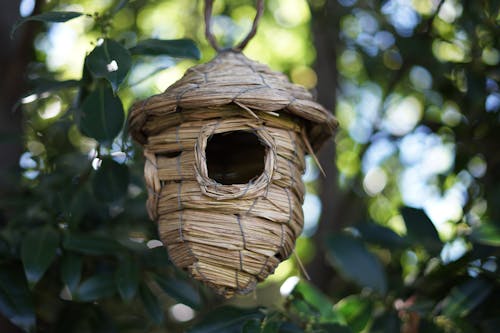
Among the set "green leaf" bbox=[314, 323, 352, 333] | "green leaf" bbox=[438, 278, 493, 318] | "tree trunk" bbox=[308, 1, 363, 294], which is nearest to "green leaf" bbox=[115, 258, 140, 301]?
"green leaf" bbox=[314, 323, 352, 333]

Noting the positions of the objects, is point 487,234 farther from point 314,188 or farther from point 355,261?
point 314,188

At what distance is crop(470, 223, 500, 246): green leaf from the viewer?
4.99 feet

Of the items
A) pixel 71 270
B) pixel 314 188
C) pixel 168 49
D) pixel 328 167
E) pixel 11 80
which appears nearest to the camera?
pixel 168 49

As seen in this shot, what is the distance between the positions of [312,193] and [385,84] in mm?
765

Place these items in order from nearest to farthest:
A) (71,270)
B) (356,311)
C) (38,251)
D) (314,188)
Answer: (38,251) → (71,270) → (356,311) → (314,188)

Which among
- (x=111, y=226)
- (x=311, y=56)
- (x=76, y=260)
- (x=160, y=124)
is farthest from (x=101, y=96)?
(x=311, y=56)

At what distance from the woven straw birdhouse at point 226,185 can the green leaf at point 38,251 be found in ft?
1.17

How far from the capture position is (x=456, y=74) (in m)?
2.32

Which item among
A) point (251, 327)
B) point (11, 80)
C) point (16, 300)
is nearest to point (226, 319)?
point (251, 327)

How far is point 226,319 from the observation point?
5.05 feet

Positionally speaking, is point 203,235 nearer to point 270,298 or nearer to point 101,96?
point 101,96

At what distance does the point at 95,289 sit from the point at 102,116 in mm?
496

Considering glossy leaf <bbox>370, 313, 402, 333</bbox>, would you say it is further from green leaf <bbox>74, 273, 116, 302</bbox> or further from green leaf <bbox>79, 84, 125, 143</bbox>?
green leaf <bbox>79, 84, 125, 143</bbox>

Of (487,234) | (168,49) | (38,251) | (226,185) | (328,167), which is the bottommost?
(328,167)
